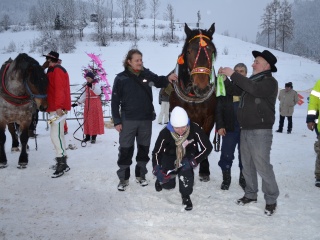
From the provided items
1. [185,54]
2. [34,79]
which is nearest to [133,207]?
[185,54]

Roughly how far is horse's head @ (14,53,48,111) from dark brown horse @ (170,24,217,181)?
7.44ft

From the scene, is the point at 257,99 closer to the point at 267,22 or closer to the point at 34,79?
the point at 34,79

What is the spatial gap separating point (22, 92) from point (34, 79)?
2.00 ft

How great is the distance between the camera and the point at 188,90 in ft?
14.2

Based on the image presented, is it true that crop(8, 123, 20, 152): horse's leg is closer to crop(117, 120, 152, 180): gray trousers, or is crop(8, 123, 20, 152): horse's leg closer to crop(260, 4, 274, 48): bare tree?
crop(117, 120, 152, 180): gray trousers

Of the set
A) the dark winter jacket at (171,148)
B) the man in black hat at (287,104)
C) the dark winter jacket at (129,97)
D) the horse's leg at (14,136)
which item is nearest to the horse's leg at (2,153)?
the horse's leg at (14,136)

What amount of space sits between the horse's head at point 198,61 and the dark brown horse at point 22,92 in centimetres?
251

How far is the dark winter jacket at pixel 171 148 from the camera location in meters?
3.73

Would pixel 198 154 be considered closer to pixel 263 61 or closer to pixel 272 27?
pixel 263 61

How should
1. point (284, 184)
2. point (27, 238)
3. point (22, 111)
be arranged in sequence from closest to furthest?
point (27, 238), point (284, 184), point (22, 111)

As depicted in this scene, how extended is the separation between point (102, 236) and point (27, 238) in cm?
78

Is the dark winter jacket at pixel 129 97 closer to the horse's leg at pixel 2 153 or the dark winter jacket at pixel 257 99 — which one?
the dark winter jacket at pixel 257 99

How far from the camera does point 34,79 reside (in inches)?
193

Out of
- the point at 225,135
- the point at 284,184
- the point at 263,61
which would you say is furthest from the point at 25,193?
the point at 284,184
